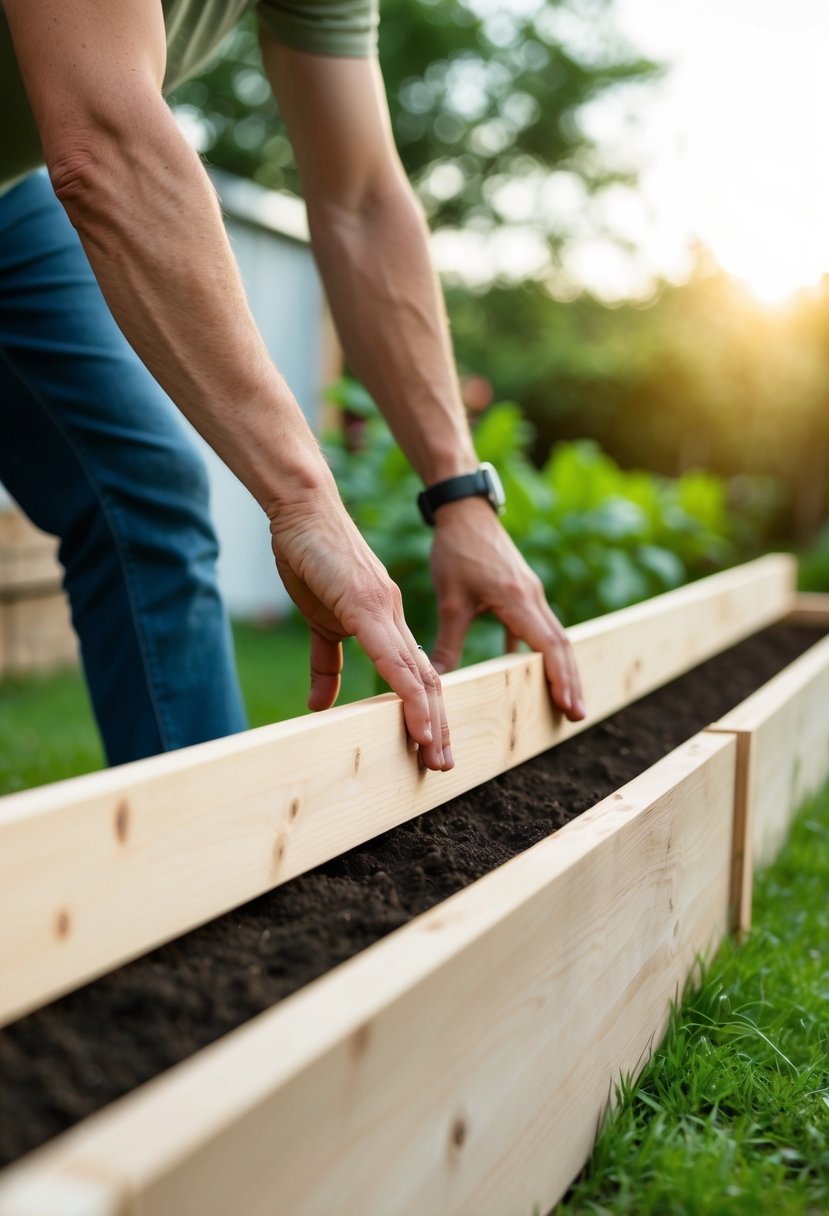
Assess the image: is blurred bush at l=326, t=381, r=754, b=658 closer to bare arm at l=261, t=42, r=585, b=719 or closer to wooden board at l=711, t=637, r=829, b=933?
wooden board at l=711, t=637, r=829, b=933

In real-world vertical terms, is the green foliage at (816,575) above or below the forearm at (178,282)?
below

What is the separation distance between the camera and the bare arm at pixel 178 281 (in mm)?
1153

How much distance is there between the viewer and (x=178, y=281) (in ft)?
3.90

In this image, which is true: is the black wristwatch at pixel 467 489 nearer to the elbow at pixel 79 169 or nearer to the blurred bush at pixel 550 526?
the elbow at pixel 79 169

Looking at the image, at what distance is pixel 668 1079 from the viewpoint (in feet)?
4.25

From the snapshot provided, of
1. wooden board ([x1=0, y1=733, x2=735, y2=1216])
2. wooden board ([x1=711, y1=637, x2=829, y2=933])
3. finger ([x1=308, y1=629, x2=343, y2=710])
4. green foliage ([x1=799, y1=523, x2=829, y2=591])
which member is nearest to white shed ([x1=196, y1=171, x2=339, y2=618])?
green foliage ([x1=799, y1=523, x2=829, y2=591])

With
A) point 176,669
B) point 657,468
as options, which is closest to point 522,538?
point 176,669

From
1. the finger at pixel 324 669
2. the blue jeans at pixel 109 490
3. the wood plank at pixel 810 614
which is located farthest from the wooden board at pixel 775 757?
the wood plank at pixel 810 614

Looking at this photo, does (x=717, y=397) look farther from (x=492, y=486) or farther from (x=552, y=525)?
(x=492, y=486)

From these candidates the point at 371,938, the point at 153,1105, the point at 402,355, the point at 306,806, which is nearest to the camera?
the point at 153,1105

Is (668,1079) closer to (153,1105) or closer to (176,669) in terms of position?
(153,1105)

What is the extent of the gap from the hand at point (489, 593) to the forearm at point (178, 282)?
0.62m

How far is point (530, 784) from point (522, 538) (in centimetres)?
245

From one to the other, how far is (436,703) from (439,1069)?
0.56 m
